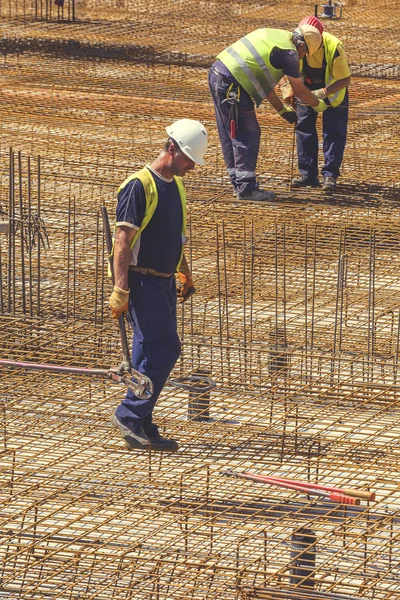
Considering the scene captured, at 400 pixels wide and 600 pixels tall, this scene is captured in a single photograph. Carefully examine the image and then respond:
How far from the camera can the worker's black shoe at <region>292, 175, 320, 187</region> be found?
33.4 feet

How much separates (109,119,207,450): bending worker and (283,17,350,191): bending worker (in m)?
4.58

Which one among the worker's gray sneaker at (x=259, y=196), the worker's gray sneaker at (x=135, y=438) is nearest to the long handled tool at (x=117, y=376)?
the worker's gray sneaker at (x=135, y=438)

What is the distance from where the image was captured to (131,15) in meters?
18.4

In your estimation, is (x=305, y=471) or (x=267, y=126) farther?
(x=267, y=126)

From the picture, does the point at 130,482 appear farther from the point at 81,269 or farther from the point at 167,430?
the point at 81,269

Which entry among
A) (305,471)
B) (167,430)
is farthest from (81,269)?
(305,471)

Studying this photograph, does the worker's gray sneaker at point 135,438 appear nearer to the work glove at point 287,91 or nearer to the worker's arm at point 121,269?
the worker's arm at point 121,269

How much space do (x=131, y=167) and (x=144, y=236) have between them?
494 cm

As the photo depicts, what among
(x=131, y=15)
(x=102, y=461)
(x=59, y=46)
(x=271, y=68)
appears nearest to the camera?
(x=102, y=461)

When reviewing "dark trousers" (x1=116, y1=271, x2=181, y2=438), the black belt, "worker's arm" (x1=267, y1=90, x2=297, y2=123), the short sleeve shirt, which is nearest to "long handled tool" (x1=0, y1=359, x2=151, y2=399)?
"dark trousers" (x1=116, y1=271, x2=181, y2=438)

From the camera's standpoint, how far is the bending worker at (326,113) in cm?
982

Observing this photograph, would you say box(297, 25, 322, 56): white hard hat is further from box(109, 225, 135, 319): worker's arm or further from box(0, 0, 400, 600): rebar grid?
box(109, 225, 135, 319): worker's arm

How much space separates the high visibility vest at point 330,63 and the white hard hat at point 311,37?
271 millimetres

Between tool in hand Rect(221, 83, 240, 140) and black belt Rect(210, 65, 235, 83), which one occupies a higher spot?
black belt Rect(210, 65, 235, 83)
